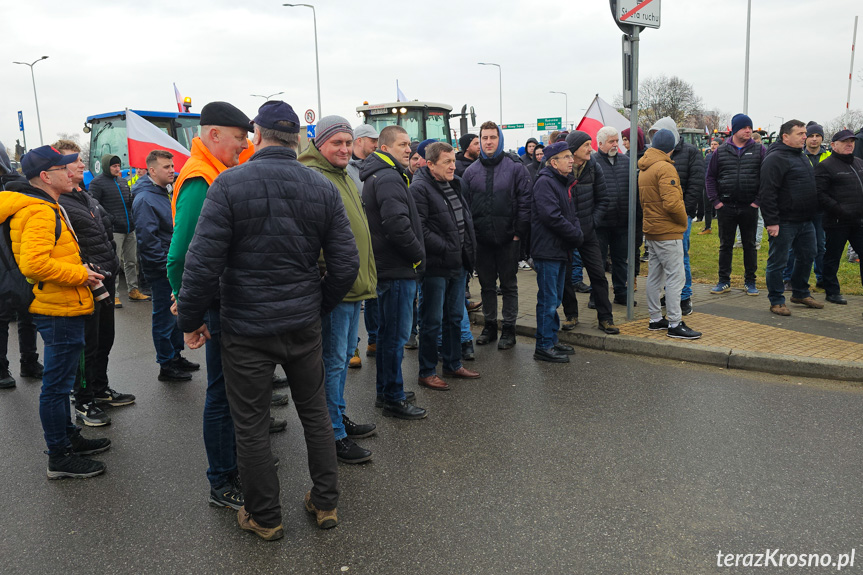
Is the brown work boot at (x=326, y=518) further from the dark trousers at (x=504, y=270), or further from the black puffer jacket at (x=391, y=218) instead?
the dark trousers at (x=504, y=270)

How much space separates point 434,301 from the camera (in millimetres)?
5500

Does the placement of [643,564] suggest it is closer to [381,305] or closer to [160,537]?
[160,537]

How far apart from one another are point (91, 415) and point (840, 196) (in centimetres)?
794

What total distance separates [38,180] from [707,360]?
5459 millimetres

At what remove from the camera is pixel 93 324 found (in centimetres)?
505

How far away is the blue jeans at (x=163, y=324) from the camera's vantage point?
6.04 metres

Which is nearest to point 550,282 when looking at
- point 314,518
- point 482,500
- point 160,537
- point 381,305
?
point 381,305

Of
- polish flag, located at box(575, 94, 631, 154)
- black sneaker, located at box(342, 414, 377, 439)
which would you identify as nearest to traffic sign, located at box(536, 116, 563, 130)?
polish flag, located at box(575, 94, 631, 154)

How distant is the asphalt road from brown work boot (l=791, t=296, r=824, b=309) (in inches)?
102

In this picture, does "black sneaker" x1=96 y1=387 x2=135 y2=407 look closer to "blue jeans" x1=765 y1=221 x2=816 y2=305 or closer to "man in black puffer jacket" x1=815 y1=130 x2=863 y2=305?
"blue jeans" x1=765 y1=221 x2=816 y2=305

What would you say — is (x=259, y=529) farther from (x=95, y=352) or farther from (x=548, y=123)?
(x=548, y=123)

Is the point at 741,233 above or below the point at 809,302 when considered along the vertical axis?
above

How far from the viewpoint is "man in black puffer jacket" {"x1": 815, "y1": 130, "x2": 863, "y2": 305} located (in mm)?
7523

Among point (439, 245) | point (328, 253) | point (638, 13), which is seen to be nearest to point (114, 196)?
point (439, 245)
